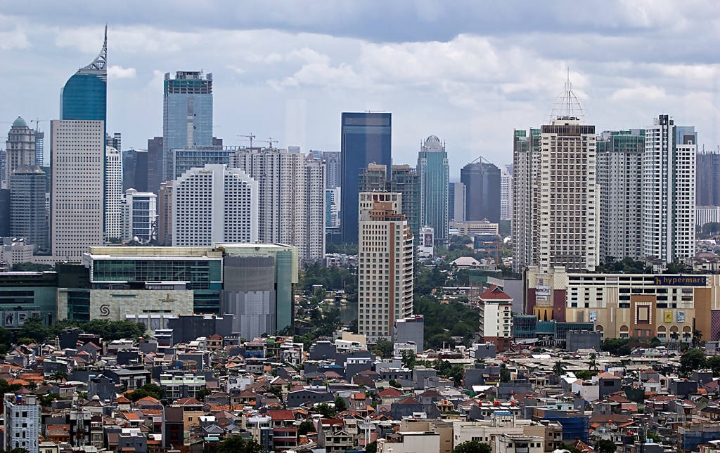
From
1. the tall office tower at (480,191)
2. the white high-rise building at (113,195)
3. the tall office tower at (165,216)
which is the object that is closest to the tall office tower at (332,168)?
the tall office tower at (480,191)

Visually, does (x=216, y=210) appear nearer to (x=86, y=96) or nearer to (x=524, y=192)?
(x=86, y=96)

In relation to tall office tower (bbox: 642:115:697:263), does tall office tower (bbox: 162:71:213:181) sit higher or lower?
higher

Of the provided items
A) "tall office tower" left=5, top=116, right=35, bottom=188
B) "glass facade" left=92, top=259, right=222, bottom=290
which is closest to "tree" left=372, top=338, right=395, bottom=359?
"glass facade" left=92, top=259, right=222, bottom=290

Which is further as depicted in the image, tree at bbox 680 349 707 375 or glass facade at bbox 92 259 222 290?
glass facade at bbox 92 259 222 290

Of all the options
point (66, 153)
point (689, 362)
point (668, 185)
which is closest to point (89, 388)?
point (689, 362)

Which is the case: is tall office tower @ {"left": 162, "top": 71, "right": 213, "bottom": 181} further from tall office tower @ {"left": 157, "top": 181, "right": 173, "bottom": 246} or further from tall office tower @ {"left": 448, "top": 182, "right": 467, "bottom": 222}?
tall office tower @ {"left": 157, "top": 181, "right": 173, "bottom": 246}

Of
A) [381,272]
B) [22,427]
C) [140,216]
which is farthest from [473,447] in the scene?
[140,216]
